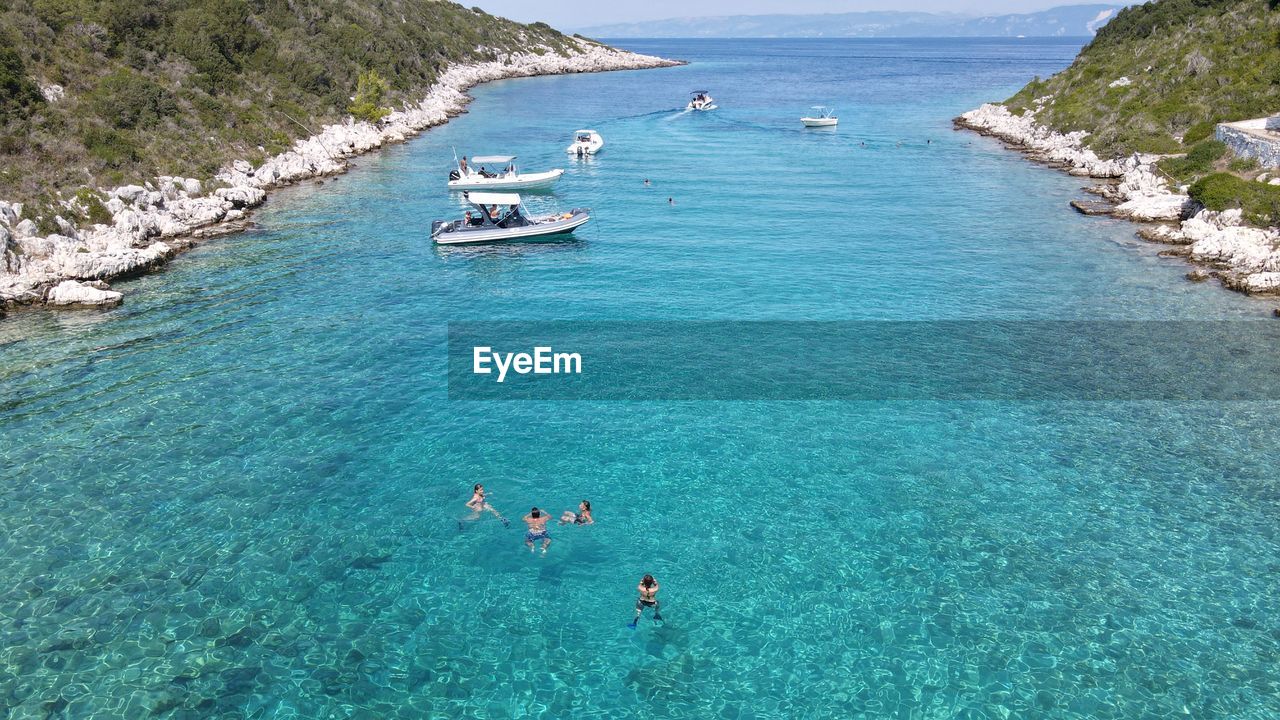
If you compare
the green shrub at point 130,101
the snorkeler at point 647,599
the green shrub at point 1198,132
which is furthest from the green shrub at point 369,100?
the snorkeler at point 647,599

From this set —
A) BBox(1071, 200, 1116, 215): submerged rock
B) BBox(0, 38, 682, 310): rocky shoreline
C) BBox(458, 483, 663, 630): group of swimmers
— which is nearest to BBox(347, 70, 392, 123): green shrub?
BBox(0, 38, 682, 310): rocky shoreline

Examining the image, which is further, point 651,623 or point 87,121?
point 87,121

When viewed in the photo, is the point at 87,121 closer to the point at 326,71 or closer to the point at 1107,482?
the point at 326,71

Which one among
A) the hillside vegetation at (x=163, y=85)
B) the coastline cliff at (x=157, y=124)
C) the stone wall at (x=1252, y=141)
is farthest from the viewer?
the hillside vegetation at (x=163, y=85)

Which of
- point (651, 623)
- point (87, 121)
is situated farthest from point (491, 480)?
point (87, 121)

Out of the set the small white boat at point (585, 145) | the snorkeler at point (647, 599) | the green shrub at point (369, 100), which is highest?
the green shrub at point (369, 100)

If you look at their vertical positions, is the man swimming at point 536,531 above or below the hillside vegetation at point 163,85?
below

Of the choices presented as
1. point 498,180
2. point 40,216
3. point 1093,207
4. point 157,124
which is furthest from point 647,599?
point 157,124

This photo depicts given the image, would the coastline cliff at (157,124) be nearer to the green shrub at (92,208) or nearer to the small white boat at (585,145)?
the green shrub at (92,208)
